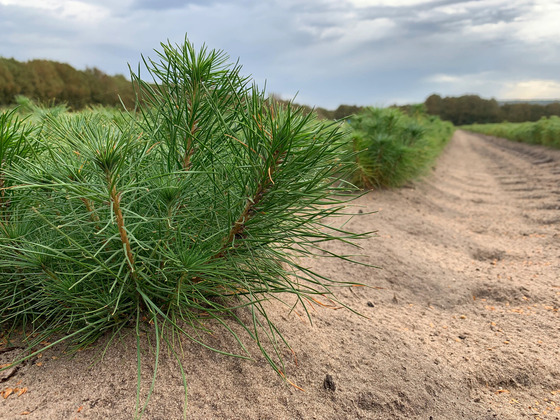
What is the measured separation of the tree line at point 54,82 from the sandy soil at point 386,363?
1366 centimetres

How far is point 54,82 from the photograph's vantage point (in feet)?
53.4

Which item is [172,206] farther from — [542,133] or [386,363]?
[542,133]

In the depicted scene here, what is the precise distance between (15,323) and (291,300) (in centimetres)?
107

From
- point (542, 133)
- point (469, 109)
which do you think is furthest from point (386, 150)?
point (469, 109)

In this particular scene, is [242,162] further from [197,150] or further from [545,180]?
[545,180]

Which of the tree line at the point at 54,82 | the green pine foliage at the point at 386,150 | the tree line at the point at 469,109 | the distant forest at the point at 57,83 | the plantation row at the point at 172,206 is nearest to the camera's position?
the plantation row at the point at 172,206

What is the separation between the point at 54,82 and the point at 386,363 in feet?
60.8

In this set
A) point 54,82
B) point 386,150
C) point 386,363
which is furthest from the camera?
point 54,82

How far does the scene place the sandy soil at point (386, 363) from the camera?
1161mm

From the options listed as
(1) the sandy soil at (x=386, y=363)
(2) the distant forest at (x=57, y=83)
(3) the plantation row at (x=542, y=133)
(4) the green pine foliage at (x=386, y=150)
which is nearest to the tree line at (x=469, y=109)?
(3) the plantation row at (x=542, y=133)

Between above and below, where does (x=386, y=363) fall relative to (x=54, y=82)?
below

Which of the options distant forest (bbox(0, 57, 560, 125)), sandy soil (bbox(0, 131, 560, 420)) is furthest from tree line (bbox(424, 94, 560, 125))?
sandy soil (bbox(0, 131, 560, 420))

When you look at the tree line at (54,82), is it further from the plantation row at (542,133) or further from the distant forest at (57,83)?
the plantation row at (542,133)

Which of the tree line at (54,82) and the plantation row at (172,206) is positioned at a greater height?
the tree line at (54,82)
